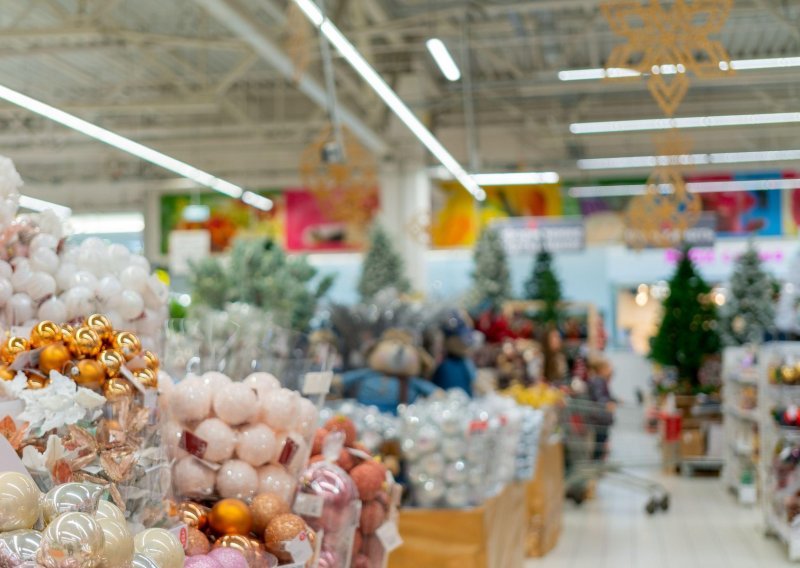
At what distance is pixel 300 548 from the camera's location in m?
2.23

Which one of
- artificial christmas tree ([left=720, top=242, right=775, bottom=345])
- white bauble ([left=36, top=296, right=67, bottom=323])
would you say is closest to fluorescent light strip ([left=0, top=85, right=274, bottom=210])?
white bauble ([left=36, top=296, right=67, bottom=323])

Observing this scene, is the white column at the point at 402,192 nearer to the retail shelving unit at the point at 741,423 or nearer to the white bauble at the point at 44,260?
the retail shelving unit at the point at 741,423

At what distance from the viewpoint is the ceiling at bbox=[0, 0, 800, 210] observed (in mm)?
10891

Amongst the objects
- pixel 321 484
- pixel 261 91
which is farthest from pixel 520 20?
pixel 321 484

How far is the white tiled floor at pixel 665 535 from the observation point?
23.4 ft

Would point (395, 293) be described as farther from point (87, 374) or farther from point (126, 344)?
point (87, 374)

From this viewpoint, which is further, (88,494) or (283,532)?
(283,532)

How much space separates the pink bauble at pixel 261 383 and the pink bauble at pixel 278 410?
22 millimetres

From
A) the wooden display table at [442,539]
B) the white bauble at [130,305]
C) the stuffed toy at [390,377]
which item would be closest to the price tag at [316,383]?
the white bauble at [130,305]

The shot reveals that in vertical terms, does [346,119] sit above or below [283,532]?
above

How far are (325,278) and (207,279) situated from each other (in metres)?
0.91

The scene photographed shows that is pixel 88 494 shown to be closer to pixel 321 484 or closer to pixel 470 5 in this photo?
pixel 321 484

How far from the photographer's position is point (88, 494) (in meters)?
1.62

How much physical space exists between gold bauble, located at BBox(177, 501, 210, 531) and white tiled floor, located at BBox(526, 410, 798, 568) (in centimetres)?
507
